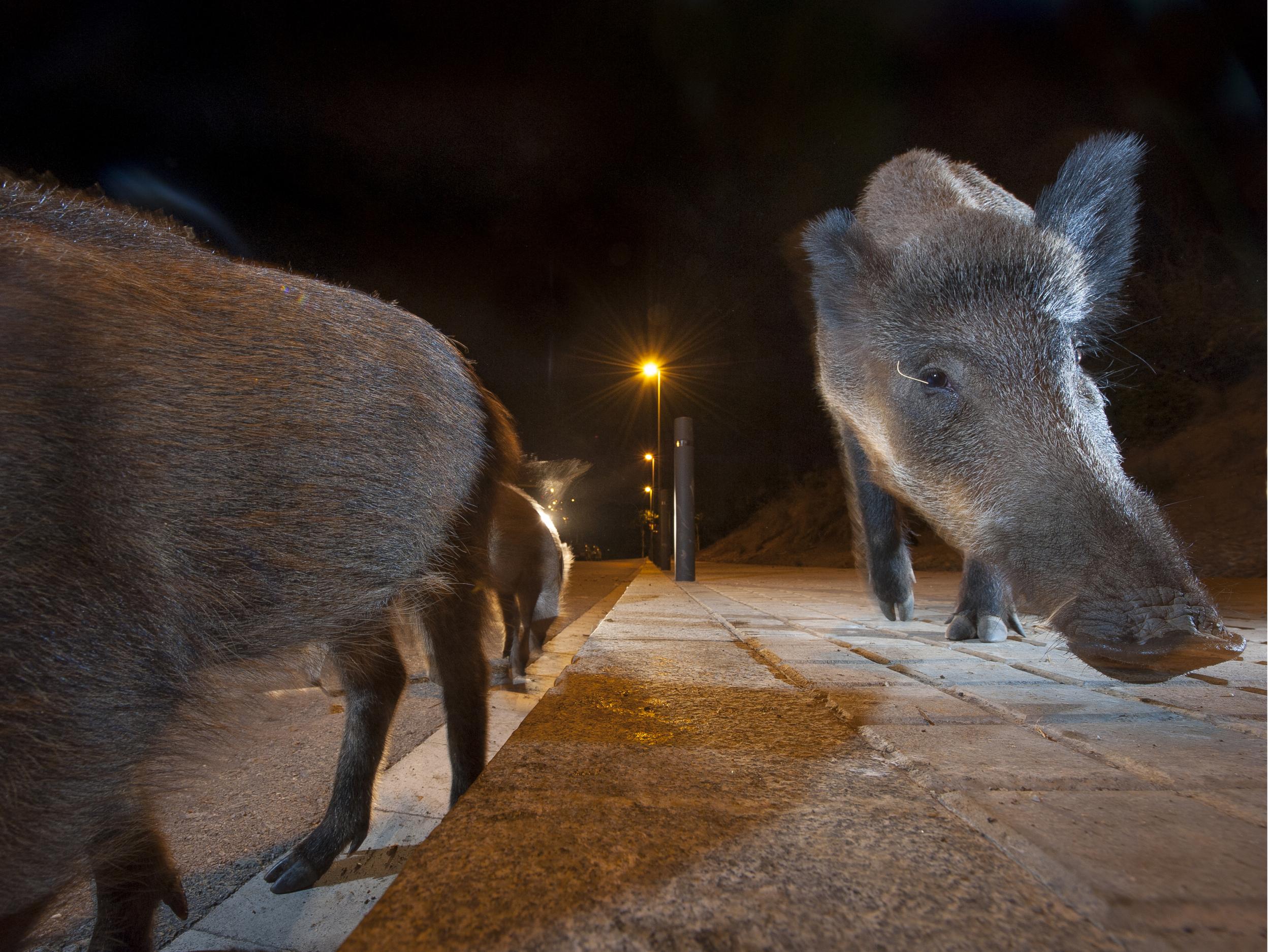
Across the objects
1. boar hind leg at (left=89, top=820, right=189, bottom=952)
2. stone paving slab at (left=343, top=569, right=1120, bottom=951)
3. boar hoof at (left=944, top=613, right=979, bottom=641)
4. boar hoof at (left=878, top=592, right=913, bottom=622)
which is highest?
boar hoof at (left=878, top=592, right=913, bottom=622)

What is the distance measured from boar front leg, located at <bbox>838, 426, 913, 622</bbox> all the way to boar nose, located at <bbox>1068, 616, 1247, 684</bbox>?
6.73ft

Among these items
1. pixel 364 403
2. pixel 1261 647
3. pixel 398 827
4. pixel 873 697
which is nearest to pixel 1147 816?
pixel 873 697

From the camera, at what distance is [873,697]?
160 cm

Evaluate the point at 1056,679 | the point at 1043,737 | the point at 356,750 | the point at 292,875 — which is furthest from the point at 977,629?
the point at 292,875

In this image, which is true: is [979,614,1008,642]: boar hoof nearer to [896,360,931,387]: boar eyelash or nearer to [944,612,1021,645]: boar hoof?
[944,612,1021,645]: boar hoof

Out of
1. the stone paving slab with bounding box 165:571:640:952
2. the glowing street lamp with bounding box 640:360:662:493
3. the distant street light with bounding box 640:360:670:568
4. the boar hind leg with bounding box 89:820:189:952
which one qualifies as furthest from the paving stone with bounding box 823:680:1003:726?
the glowing street lamp with bounding box 640:360:662:493

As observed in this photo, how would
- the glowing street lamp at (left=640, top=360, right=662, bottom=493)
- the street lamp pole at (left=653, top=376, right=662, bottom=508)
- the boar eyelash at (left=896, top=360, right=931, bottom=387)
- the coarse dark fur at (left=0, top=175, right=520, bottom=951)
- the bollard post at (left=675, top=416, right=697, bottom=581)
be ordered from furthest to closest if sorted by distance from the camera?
the glowing street lamp at (left=640, top=360, right=662, bottom=493) → the street lamp pole at (left=653, top=376, right=662, bottom=508) → the bollard post at (left=675, top=416, right=697, bottom=581) → the boar eyelash at (left=896, top=360, right=931, bottom=387) → the coarse dark fur at (left=0, top=175, right=520, bottom=951)

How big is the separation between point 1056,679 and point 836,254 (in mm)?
2187

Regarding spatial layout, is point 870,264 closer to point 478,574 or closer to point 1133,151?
point 1133,151

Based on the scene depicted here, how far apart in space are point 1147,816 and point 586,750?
864 mm

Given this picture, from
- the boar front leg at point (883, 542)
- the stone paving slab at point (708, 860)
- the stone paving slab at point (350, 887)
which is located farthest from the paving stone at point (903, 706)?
the boar front leg at point (883, 542)

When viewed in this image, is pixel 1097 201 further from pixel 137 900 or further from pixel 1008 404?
pixel 137 900

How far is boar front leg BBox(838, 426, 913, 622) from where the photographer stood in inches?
142

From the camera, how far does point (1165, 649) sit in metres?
1.45
